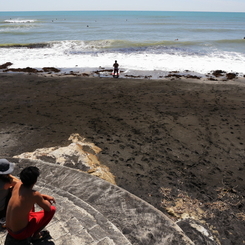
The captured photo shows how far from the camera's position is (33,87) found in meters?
13.1

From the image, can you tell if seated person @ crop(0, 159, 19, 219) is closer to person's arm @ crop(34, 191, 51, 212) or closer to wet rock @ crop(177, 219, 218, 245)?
person's arm @ crop(34, 191, 51, 212)

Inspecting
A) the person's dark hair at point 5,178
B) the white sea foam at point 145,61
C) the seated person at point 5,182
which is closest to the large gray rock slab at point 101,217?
the seated person at point 5,182

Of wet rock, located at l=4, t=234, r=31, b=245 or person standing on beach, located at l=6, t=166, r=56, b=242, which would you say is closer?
person standing on beach, located at l=6, t=166, r=56, b=242

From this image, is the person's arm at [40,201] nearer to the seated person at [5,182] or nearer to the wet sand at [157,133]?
the seated person at [5,182]

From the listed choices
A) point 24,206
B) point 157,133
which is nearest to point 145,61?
point 157,133

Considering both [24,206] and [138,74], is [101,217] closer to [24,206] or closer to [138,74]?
[24,206]

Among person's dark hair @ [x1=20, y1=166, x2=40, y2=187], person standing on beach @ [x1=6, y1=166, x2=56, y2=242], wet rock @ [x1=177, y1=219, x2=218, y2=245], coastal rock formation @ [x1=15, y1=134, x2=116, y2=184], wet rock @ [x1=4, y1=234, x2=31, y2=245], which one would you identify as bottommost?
wet rock @ [x1=177, y1=219, x2=218, y2=245]

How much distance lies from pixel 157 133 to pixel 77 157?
2926 mm

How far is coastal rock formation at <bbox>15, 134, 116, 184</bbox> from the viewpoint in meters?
5.85

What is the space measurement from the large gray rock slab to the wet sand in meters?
0.95

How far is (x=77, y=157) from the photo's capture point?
20.7ft

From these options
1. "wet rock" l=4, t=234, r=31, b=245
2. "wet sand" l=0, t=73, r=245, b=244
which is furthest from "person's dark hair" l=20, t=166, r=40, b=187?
"wet sand" l=0, t=73, r=245, b=244

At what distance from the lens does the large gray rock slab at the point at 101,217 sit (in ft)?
11.6

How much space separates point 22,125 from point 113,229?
6141 millimetres
